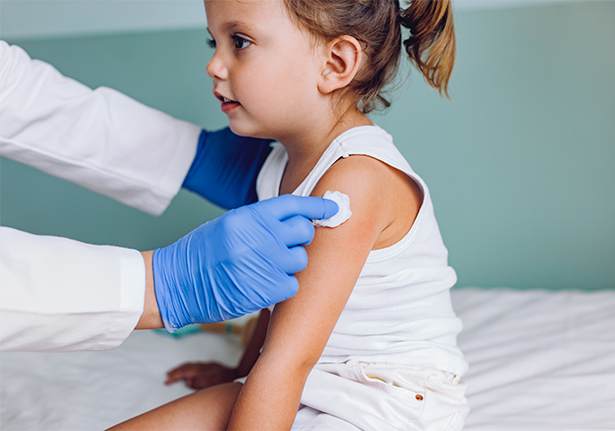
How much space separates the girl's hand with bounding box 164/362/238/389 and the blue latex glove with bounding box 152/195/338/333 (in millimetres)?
495

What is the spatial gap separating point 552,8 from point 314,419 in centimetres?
129

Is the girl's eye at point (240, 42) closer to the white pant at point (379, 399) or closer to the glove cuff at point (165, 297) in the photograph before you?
the glove cuff at point (165, 297)

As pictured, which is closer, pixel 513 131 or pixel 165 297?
pixel 165 297

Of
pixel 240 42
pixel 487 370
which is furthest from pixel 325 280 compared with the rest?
pixel 487 370

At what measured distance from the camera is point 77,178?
1092 mm

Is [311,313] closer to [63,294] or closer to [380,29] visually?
[63,294]

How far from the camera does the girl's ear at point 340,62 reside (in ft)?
2.73

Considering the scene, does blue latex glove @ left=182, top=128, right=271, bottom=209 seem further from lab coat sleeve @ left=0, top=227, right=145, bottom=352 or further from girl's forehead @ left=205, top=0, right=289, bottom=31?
lab coat sleeve @ left=0, top=227, right=145, bottom=352

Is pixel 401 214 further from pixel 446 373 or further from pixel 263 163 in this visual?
pixel 263 163

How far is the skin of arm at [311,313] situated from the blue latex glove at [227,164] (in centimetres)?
47

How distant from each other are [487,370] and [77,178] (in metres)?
0.99

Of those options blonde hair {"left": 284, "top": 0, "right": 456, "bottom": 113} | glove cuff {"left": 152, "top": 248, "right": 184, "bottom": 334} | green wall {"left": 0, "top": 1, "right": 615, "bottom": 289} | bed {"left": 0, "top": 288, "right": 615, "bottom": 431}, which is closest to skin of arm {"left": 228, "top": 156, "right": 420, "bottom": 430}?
glove cuff {"left": 152, "top": 248, "right": 184, "bottom": 334}

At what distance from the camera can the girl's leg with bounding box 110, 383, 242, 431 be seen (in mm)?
763

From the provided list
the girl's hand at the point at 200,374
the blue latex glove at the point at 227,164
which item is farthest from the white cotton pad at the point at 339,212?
the girl's hand at the point at 200,374
